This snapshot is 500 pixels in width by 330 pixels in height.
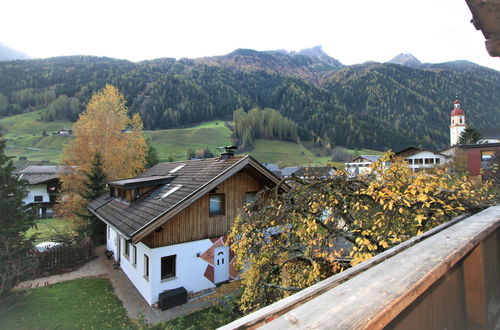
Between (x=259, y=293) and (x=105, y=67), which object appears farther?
(x=105, y=67)

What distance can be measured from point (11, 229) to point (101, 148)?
13.7m

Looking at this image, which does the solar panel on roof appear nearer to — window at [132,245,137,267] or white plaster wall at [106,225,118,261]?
window at [132,245,137,267]

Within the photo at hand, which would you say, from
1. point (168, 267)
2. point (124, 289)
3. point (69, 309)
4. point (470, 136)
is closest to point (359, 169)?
point (168, 267)

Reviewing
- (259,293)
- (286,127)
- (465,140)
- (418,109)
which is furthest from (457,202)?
(418,109)

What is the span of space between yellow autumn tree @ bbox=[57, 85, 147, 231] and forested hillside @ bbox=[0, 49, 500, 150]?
9526 cm

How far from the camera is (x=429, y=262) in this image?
1.29 m

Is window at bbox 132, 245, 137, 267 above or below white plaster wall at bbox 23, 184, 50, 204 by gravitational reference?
below

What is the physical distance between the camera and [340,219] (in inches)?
202

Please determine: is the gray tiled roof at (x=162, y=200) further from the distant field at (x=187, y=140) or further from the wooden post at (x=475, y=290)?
the distant field at (x=187, y=140)

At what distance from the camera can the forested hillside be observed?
4653 inches

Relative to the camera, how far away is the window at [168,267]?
11.4 m

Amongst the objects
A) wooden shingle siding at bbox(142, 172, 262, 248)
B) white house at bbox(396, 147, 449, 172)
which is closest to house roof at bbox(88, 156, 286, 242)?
wooden shingle siding at bbox(142, 172, 262, 248)

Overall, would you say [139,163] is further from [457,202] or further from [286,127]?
[286,127]

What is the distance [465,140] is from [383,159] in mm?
66427
